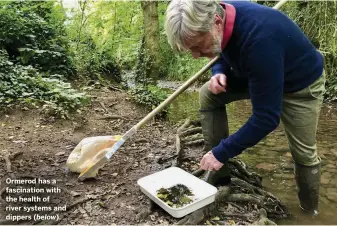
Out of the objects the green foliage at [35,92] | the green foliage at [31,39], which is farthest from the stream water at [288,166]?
the green foliage at [31,39]

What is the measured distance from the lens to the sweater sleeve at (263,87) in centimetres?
202

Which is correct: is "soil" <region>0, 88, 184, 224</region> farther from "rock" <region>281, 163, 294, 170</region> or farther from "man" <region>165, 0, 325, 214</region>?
"rock" <region>281, 163, 294, 170</region>

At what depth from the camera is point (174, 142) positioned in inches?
177

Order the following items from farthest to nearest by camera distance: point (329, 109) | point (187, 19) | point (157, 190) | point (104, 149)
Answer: point (329, 109), point (104, 149), point (157, 190), point (187, 19)

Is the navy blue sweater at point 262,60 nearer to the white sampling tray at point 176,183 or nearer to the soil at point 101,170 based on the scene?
the white sampling tray at point 176,183

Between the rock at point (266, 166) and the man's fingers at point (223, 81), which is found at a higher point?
the man's fingers at point (223, 81)

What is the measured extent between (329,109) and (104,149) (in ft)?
19.7

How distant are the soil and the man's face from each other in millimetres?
1343

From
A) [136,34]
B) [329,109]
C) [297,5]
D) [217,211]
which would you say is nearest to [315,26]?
[297,5]

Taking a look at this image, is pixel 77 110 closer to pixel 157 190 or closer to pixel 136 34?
pixel 157 190

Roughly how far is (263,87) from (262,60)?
0.56 ft

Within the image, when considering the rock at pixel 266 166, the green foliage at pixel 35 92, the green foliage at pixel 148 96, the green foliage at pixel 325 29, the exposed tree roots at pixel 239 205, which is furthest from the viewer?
the green foliage at pixel 325 29

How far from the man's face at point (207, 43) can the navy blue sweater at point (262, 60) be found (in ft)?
0.42

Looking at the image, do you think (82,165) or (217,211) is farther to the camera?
(82,165)
